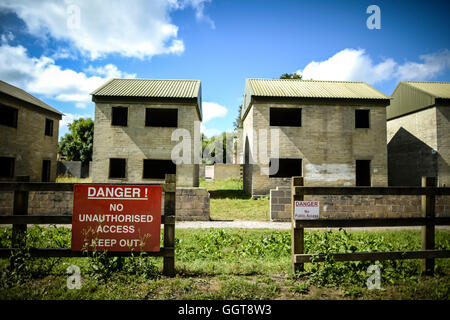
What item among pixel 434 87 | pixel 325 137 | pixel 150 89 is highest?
pixel 434 87

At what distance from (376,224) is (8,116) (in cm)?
2413

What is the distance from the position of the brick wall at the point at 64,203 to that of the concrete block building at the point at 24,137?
8.34m

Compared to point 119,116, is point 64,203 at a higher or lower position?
lower

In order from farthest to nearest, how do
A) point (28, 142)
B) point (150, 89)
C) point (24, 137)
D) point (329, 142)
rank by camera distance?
point (28, 142)
point (24, 137)
point (150, 89)
point (329, 142)

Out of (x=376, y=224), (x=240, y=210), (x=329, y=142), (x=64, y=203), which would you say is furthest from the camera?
(x=329, y=142)

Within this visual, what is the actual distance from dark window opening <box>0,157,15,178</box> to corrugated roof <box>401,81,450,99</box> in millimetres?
30846

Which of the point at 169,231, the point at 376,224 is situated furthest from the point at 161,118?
the point at 376,224

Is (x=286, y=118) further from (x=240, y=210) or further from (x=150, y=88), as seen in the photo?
(x=240, y=210)

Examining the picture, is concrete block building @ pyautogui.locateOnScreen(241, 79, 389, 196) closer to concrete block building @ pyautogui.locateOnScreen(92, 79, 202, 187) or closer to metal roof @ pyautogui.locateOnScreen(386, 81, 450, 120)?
metal roof @ pyautogui.locateOnScreen(386, 81, 450, 120)

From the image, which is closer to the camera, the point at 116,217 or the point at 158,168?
the point at 116,217

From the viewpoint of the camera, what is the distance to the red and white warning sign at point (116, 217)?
3.58 m

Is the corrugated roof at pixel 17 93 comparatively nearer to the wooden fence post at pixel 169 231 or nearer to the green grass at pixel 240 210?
the green grass at pixel 240 210

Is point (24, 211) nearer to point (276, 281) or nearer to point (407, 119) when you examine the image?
point (276, 281)

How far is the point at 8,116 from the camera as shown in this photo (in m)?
17.6
